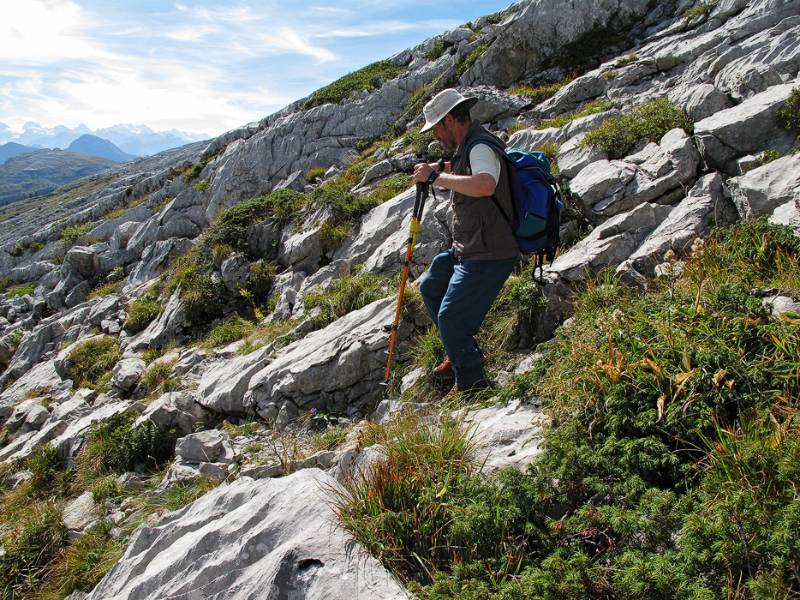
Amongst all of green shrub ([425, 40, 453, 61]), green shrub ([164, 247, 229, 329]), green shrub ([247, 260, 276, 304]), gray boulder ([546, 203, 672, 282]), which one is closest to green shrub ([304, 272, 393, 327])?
green shrub ([247, 260, 276, 304])

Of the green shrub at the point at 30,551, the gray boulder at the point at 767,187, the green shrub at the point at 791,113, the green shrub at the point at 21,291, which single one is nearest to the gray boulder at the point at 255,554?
the green shrub at the point at 30,551

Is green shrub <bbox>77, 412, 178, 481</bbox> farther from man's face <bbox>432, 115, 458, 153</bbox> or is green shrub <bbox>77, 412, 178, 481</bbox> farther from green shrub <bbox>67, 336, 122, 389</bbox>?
man's face <bbox>432, 115, 458, 153</bbox>

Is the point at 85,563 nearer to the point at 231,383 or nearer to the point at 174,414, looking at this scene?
the point at 174,414

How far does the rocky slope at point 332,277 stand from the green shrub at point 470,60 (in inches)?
6.0

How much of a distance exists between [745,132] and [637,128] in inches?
91.4

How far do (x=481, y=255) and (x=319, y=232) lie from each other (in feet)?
31.8

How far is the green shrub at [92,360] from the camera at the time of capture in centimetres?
1489

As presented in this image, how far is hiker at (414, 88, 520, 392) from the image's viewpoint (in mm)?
5066

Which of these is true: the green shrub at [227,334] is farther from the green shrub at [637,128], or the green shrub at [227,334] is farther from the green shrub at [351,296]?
the green shrub at [637,128]

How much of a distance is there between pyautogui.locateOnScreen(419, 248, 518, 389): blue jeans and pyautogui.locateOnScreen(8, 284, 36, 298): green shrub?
31.8 meters

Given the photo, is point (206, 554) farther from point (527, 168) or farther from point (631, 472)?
point (527, 168)

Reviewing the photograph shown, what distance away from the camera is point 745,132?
A: 7.62 meters

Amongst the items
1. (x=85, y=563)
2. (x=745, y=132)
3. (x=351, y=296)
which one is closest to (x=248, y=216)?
(x=351, y=296)

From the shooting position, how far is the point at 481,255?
538 centimetres
